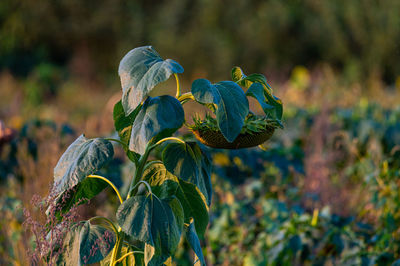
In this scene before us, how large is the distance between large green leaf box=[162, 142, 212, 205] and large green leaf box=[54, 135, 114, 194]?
6.3 inches

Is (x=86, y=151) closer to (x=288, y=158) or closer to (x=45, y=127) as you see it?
(x=288, y=158)

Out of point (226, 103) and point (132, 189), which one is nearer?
point (226, 103)

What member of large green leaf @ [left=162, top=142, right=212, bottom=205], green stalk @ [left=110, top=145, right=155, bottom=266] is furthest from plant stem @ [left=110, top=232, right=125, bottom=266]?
large green leaf @ [left=162, top=142, right=212, bottom=205]

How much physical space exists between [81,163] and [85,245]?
0.25 meters

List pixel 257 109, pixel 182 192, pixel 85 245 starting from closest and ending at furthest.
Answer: pixel 85 245 < pixel 182 192 < pixel 257 109

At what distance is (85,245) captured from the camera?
4.10 ft

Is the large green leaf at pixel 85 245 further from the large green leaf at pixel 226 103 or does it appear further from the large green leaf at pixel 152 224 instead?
the large green leaf at pixel 226 103

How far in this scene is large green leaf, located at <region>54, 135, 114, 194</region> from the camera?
1163 mm

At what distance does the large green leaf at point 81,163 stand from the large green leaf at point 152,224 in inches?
5.1

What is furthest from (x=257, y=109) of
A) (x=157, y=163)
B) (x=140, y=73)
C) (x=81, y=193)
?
(x=140, y=73)

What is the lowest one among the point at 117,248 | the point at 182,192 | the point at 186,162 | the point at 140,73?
the point at 117,248

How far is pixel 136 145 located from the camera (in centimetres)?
112

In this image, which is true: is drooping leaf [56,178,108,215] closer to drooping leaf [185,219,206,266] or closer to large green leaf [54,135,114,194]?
large green leaf [54,135,114,194]

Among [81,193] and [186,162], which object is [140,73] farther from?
[81,193]
